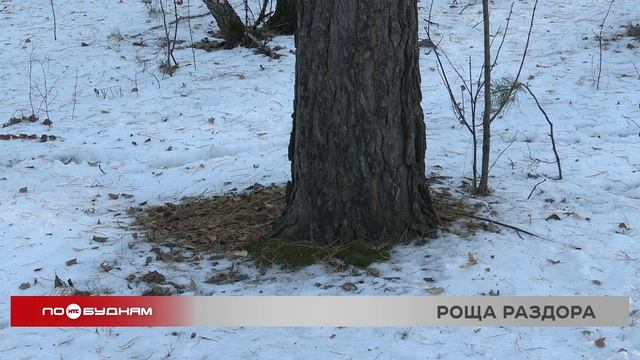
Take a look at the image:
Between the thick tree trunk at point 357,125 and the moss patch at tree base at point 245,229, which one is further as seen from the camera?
the moss patch at tree base at point 245,229

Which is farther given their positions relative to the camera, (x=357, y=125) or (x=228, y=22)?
(x=228, y=22)

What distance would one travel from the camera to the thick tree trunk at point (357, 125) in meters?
3.48

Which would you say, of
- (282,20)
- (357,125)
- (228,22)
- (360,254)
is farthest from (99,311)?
(282,20)

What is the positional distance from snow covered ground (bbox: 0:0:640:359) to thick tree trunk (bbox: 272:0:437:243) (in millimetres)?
291

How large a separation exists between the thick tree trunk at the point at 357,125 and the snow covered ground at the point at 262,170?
291mm

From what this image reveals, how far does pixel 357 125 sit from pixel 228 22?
17.5 feet

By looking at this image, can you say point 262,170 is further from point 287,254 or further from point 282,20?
point 282,20

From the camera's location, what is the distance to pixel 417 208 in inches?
151

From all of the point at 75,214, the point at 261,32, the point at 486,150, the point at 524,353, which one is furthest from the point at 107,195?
the point at 261,32

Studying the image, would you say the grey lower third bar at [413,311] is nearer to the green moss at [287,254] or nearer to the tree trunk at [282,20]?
the green moss at [287,254]

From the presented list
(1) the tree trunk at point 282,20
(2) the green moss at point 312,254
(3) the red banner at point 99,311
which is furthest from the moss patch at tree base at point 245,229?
(1) the tree trunk at point 282,20

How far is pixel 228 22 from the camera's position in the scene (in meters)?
8.44

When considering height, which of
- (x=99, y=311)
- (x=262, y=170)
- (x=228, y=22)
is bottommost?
(x=99, y=311)

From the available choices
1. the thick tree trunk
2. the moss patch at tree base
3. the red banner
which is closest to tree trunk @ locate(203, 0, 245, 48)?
the moss patch at tree base
